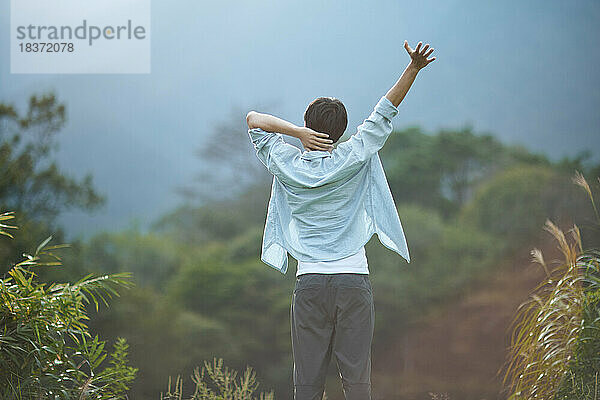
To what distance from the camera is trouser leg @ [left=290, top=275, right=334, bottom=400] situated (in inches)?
79.7

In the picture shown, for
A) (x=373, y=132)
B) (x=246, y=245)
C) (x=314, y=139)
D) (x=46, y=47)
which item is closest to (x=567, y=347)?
(x=373, y=132)

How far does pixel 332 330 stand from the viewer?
206 centimetres

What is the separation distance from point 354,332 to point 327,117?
66 cm

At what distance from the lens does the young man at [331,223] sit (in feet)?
6.62

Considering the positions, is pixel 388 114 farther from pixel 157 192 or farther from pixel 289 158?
pixel 157 192

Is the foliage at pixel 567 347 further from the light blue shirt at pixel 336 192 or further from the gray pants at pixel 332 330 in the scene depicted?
the gray pants at pixel 332 330

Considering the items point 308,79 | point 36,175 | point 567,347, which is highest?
point 308,79

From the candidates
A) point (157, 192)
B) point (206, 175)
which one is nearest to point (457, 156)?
point (206, 175)

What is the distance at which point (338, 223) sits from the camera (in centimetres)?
211

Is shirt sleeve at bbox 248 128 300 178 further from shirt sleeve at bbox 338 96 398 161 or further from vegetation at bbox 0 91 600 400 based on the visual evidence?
vegetation at bbox 0 91 600 400

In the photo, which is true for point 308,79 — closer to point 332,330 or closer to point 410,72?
point 410,72

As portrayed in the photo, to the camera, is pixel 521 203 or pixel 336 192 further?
pixel 521 203

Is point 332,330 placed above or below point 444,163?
below

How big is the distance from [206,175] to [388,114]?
263cm
